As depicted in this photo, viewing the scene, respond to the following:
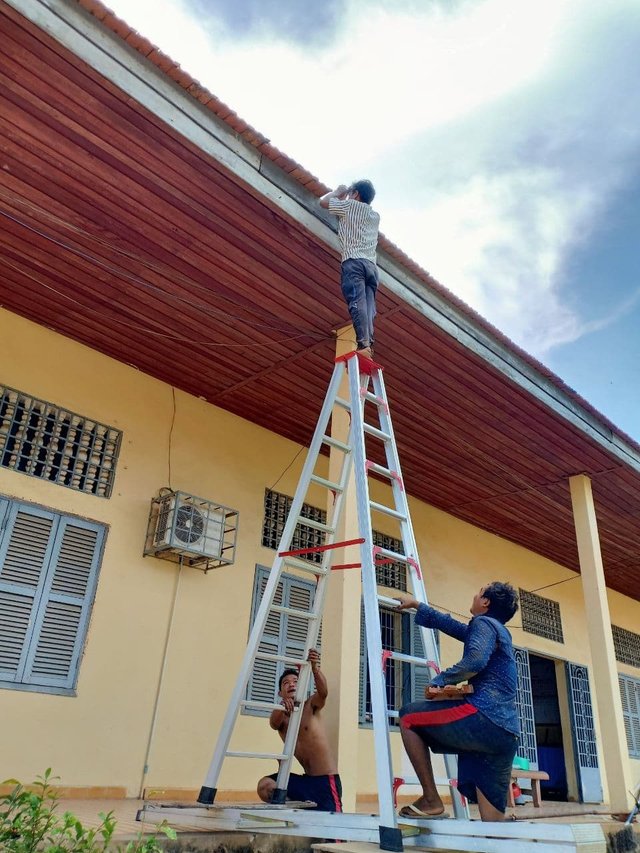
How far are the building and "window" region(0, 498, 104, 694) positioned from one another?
0.6 inches

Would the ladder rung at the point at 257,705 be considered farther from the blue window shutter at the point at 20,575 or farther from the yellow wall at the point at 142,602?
the blue window shutter at the point at 20,575

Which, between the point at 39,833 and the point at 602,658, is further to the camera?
the point at 602,658

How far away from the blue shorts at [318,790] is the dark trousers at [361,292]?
8.06ft

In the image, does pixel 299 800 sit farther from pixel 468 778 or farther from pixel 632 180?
pixel 632 180

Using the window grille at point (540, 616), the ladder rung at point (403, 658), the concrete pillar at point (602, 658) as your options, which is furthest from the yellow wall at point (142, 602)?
the window grille at point (540, 616)

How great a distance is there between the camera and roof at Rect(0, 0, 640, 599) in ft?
12.3

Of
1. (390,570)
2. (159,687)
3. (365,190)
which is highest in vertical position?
(365,190)

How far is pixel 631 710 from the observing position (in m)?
10.9

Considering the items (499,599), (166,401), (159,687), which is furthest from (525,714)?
(499,599)

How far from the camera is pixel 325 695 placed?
4023 mm

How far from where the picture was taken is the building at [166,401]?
4012 millimetres

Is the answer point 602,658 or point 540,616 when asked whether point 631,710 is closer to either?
point 540,616

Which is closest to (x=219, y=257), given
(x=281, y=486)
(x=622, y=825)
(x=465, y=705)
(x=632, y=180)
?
(x=281, y=486)

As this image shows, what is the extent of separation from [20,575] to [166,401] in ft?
6.41
